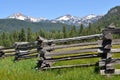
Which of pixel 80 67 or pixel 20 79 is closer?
pixel 20 79

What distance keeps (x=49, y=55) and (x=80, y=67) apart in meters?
2.42

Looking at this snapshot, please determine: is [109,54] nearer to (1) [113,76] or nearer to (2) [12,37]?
(1) [113,76]

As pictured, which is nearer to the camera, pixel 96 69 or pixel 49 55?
pixel 96 69

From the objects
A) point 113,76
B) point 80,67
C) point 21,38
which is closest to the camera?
point 113,76

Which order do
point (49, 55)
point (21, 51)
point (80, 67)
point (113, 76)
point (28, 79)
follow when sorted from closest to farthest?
point (28, 79) → point (113, 76) → point (80, 67) → point (49, 55) → point (21, 51)

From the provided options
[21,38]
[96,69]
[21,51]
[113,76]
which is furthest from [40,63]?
[21,38]

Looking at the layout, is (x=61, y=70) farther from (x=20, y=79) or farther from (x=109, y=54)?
(x=20, y=79)

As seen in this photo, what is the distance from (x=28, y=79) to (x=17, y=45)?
17.8 m

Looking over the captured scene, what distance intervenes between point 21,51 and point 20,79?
57.5 feet

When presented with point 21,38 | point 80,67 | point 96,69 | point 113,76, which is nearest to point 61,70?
point 80,67

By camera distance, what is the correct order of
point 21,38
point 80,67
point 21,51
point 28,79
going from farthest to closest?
point 21,38 → point 21,51 → point 80,67 → point 28,79

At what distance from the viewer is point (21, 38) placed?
172000 millimetres

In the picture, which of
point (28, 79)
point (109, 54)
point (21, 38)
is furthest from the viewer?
point (21, 38)

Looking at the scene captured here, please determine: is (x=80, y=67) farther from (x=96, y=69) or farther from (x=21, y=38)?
(x=21, y=38)
